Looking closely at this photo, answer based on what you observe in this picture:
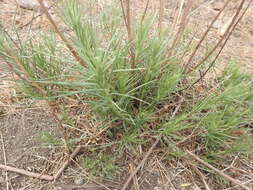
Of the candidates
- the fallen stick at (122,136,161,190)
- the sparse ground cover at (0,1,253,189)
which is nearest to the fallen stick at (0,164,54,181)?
the sparse ground cover at (0,1,253,189)

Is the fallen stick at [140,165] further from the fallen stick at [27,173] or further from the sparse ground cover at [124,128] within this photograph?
the fallen stick at [27,173]

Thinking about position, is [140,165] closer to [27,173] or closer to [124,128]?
[124,128]

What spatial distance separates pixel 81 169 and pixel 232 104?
0.69 metres

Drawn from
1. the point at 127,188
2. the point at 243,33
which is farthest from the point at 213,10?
the point at 127,188

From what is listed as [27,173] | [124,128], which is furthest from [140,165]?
[27,173]

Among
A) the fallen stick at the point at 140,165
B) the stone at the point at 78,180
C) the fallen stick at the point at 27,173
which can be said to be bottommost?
the stone at the point at 78,180

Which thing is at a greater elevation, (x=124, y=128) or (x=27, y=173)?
(x=124, y=128)

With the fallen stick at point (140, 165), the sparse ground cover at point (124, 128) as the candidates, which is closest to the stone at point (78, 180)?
the sparse ground cover at point (124, 128)

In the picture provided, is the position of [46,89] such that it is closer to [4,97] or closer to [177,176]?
[4,97]

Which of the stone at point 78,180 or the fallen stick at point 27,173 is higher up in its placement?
the fallen stick at point 27,173

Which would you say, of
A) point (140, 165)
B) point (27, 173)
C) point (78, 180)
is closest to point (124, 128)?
point (140, 165)

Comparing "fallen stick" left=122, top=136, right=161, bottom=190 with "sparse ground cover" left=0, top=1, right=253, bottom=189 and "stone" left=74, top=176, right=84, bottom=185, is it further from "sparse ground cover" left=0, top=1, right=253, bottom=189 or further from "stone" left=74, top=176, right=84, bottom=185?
"stone" left=74, top=176, right=84, bottom=185

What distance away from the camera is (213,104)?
94 cm

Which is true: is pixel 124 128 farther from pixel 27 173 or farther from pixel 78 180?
pixel 27 173
